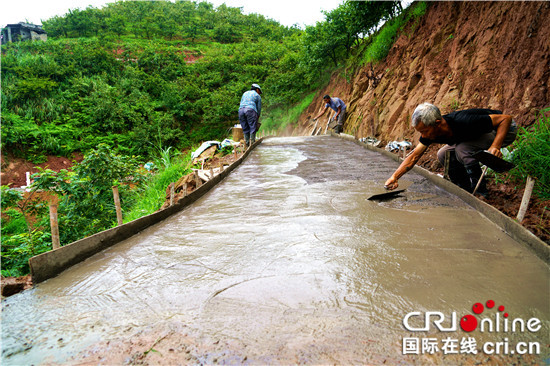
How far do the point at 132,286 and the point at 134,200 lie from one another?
5.83 metres

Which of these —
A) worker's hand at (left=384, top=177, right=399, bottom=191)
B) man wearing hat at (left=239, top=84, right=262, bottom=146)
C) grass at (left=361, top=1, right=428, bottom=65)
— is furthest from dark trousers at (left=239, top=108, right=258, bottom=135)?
grass at (left=361, top=1, right=428, bottom=65)

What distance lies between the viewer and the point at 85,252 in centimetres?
240

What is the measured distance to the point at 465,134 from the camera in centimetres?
341

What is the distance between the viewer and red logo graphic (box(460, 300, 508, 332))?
4.73 ft

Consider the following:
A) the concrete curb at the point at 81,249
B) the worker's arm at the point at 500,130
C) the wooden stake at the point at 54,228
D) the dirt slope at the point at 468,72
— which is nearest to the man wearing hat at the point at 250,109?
the dirt slope at the point at 468,72

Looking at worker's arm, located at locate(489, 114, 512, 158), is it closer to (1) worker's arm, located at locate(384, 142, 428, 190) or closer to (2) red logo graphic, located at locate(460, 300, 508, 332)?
(1) worker's arm, located at locate(384, 142, 428, 190)

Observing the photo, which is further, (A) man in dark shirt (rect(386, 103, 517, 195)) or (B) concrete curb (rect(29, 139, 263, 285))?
(A) man in dark shirt (rect(386, 103, 517, 195))

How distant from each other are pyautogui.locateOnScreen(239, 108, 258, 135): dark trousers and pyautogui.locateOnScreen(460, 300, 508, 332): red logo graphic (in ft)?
24.1

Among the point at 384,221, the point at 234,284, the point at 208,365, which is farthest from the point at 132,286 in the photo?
the point at 384,221

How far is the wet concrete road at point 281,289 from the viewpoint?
1395 millimetres

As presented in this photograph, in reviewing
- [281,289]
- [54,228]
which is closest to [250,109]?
[54,228]

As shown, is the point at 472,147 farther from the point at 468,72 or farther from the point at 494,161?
the point at 468,72

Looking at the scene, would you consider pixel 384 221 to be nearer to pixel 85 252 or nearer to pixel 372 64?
pixel 85 252

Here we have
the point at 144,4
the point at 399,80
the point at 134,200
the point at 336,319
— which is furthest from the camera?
the point at 144,4
